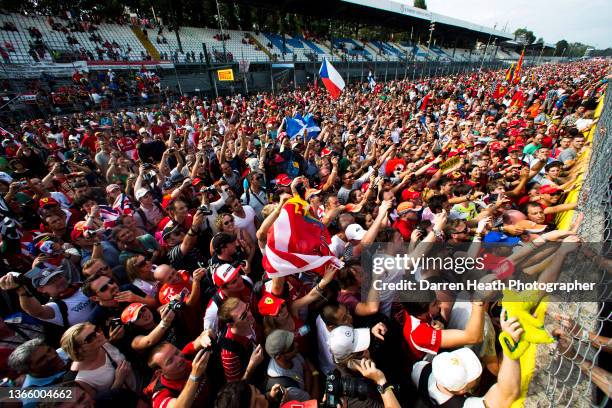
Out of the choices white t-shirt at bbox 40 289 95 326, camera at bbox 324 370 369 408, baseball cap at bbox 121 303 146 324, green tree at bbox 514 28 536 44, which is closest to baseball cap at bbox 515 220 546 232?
camera at bbox 324 370 369 408

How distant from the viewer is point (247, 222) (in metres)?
4.27

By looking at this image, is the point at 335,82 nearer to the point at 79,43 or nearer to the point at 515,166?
the point at 515,166

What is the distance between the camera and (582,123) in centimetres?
799

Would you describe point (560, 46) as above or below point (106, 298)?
above

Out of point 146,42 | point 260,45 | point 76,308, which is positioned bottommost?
point 76,308

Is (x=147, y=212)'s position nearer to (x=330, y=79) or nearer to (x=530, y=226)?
(x=530, y=226)

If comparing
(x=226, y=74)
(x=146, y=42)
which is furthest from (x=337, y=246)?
(x=146, y=42)

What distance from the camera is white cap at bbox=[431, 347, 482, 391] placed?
183 centimetres

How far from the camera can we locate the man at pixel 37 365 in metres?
1.97

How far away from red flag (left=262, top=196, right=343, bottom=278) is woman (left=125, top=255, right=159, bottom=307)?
137 cm

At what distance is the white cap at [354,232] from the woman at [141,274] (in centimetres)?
235

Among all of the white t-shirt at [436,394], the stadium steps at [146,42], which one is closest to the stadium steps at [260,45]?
the stadium steps at [146,42]

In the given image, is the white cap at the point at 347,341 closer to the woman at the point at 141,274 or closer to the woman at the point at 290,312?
the woman at the point at 290,312

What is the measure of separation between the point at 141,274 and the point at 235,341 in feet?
4.96
